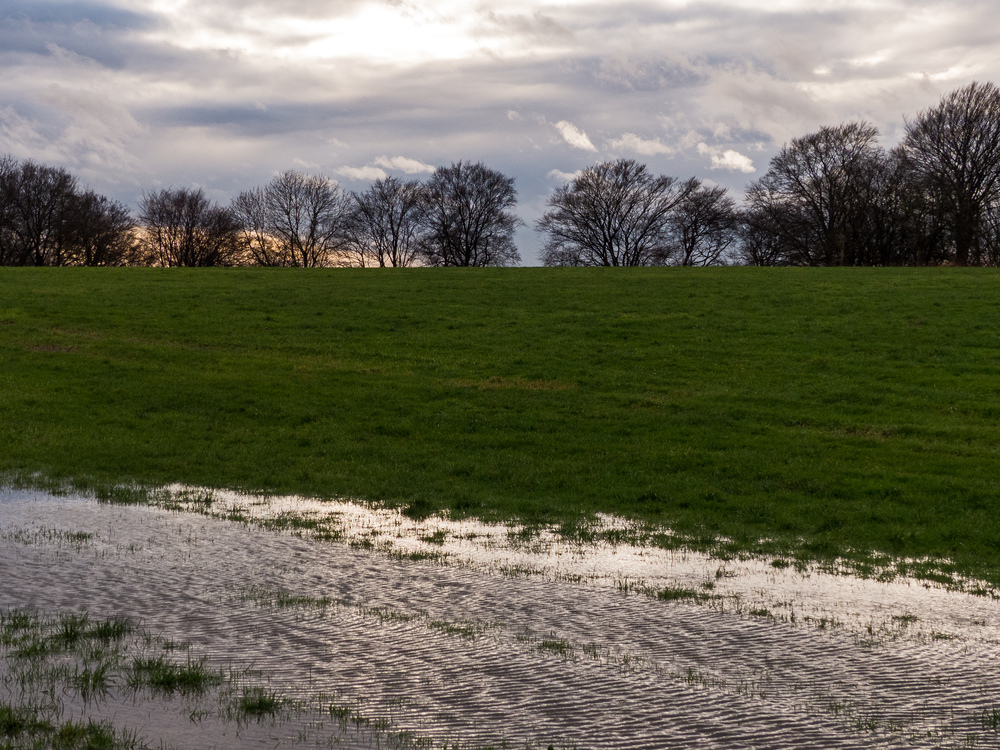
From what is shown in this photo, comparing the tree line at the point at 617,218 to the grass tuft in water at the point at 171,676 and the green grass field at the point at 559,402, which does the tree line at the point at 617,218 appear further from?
the grass tuft in water at the point at 171,676

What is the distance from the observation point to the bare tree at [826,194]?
229 feet

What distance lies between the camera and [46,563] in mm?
9391

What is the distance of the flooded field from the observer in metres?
5.82

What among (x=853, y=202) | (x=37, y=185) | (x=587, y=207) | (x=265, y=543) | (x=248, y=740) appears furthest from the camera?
(x=587, y=207)

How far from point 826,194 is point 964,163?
36.2 ft

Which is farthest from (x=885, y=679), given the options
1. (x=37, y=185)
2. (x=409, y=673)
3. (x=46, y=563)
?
(x=37, y=185)

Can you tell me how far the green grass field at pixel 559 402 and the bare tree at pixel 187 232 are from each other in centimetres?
4861

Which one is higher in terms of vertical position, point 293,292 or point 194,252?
point 194,252

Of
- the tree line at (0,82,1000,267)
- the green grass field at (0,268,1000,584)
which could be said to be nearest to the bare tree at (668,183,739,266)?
the tree line at (0,82,1000,267)

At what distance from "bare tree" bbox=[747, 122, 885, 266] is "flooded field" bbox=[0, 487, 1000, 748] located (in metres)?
67.3

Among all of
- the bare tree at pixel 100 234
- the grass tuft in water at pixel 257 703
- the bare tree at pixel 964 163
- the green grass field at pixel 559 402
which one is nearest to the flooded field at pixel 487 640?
the grass tuft in water at pixel 257 703

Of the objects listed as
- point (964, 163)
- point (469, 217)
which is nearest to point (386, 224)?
point (469, 217)

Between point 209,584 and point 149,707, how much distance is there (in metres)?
3.14

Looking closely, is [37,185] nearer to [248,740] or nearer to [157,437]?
[157,437]
